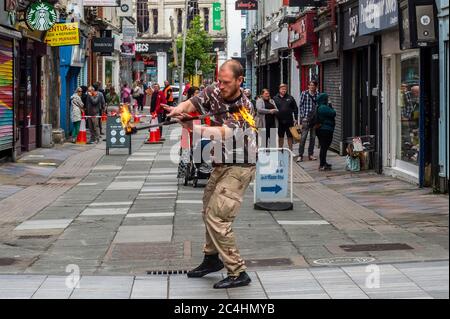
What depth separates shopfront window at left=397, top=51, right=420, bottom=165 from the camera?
718 inches

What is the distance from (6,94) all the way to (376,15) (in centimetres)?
963

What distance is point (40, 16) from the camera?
2548 cm

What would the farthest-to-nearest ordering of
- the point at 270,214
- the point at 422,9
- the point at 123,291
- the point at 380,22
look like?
the point at 380,22 < the point at 422,9 < the point at 270,214 < the point at 123,291

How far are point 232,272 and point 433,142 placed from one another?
8909 mm

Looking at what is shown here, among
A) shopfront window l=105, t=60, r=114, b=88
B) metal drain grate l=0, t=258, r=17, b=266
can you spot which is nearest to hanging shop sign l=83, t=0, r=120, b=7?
shopfront window l=105, t=60, r=114, b=88

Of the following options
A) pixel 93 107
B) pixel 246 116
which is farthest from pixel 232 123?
pixel 93 107

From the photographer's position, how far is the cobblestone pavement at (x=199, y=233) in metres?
9.36

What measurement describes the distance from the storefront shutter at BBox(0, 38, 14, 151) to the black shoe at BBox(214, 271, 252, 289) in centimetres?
1549

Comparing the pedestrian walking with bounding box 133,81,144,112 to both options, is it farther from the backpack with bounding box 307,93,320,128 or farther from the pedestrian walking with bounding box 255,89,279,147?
the backpack with bounding box 307,93,320,128

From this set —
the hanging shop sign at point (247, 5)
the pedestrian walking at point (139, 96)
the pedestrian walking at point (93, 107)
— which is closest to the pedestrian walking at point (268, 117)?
the pedestrian walking at point (93, 107)

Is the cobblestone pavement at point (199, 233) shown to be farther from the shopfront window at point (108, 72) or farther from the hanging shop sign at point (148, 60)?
the hanging shop sign at point (148, 60)

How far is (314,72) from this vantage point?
33.0 metres
